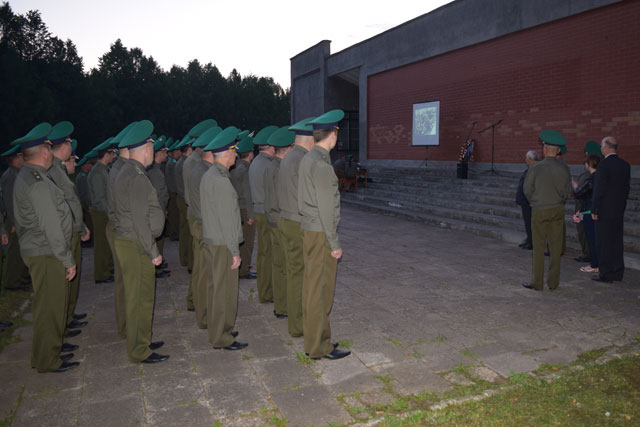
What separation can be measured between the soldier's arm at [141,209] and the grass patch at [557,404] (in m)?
2.42

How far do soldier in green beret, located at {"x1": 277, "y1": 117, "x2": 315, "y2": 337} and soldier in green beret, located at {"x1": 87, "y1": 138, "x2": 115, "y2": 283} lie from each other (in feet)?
11.9

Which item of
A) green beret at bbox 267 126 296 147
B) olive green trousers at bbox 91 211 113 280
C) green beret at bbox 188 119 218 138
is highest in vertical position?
green beret at bbox 188 119 218 138

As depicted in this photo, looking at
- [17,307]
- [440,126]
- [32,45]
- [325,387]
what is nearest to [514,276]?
[325,387]

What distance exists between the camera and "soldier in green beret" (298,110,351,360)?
395 centimetres

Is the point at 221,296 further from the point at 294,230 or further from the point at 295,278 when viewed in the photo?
the point at 294,230

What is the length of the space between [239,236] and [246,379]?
4.13 feet

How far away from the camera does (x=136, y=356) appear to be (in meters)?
4.13

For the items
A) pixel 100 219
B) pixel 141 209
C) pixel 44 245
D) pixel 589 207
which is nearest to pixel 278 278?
pixel 141 209

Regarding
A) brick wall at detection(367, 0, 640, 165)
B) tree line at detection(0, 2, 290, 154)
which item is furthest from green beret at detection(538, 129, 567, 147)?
tree line at detection(0, 2, 290, 154)

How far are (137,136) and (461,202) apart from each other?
10.4 m

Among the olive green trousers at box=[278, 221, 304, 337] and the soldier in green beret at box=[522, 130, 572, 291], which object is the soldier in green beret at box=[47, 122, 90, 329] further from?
the soldier in green beret at box=[522, 130, 572, 291]

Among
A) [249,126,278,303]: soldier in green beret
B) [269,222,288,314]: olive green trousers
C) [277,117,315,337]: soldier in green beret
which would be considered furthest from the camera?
[249,126,278,303]: soldier in green beret

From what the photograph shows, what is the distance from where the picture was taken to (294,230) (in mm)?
4758

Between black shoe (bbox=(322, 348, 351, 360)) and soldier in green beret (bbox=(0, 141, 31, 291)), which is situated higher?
soldier in green beret (bbox=(0, 141, 31, 291))
